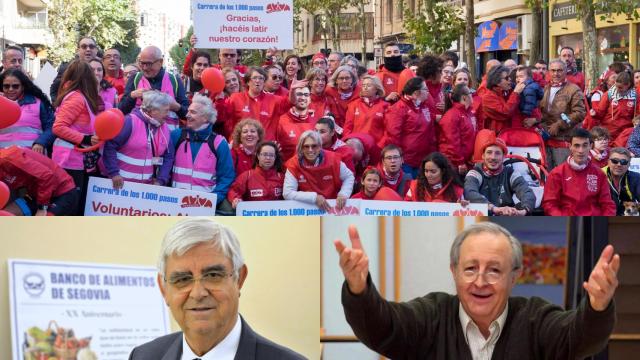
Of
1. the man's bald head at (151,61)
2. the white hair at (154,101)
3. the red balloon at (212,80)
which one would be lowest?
the white hair at (154,101)

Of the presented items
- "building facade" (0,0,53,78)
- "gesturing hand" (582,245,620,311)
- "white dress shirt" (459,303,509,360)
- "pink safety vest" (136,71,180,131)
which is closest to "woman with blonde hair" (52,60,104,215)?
"pink safety vest" (136,71,180,131)

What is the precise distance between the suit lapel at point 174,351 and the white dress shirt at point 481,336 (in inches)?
39.1

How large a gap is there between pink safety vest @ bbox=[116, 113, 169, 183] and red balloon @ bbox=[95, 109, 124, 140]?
0.65ft

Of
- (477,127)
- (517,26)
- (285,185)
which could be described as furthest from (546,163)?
(517,26)

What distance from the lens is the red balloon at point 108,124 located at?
320 inches

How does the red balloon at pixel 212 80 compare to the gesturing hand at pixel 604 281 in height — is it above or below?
above

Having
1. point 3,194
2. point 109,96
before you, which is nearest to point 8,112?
point 3,194

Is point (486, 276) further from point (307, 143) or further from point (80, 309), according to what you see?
point (307, 143)

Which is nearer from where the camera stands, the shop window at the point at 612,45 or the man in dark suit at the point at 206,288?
the man in dark suit at the point at 206,288

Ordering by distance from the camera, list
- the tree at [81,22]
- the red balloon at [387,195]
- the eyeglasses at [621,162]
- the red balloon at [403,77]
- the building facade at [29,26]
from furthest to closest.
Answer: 1. the building facade at [29,26]
2. the tree at [81,22]
3. the red balloon at [403,77]
4. the eyeglasses at [621,162]
5. the red balloon at [387,195]

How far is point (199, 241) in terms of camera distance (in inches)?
151

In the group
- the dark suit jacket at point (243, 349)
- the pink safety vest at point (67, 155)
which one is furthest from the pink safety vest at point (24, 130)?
the dark suit jacket at point (243, 349)

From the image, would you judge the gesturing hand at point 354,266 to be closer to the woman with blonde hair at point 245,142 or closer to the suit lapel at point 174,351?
the suit lapel at point 174,351

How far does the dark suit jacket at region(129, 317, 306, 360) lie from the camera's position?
3883 mm
